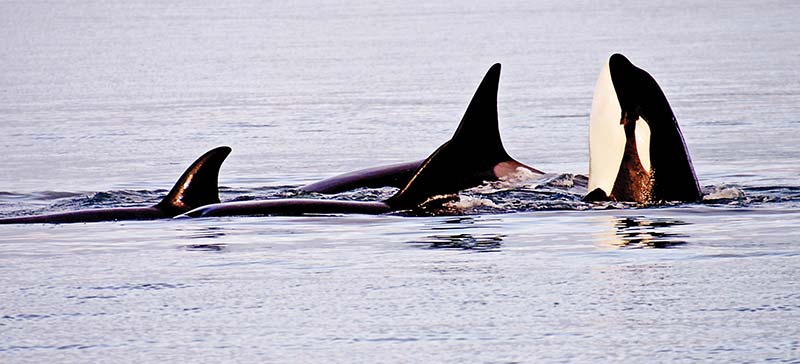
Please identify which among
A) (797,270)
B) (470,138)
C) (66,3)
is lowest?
(797,270)

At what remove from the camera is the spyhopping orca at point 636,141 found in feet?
34.2

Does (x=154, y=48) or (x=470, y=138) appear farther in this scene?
(x=154, y=48)

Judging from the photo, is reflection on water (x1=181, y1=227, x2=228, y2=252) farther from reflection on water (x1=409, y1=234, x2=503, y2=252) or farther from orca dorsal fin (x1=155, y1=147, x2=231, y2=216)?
reflection on water (x1=409, y1=234, x2=503, y2=252)

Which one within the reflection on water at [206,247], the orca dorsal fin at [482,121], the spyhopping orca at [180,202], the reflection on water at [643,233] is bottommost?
the reflection on water at [643,233]

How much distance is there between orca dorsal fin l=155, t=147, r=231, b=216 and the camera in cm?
1086

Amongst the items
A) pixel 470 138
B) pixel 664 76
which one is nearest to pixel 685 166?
pixel 470 138

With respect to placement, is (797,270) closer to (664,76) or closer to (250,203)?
(250,203)

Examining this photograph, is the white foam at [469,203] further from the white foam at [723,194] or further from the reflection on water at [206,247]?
the reflection on water at [206,247]

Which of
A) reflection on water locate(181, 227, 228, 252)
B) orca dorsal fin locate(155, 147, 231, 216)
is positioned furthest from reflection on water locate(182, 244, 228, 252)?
orca dorsal fin locate(155, 147, 231, 216)

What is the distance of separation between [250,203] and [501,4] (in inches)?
2490

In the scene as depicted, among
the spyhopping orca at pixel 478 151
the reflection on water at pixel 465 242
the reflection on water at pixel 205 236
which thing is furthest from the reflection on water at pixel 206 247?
the spyhopping orca at pixel 478 151

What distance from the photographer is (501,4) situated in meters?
73.4

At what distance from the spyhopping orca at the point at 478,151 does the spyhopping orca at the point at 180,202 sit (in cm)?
154

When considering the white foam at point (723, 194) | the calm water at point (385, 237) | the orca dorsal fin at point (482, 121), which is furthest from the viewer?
the orca dorsal fin at point (482, 121)
